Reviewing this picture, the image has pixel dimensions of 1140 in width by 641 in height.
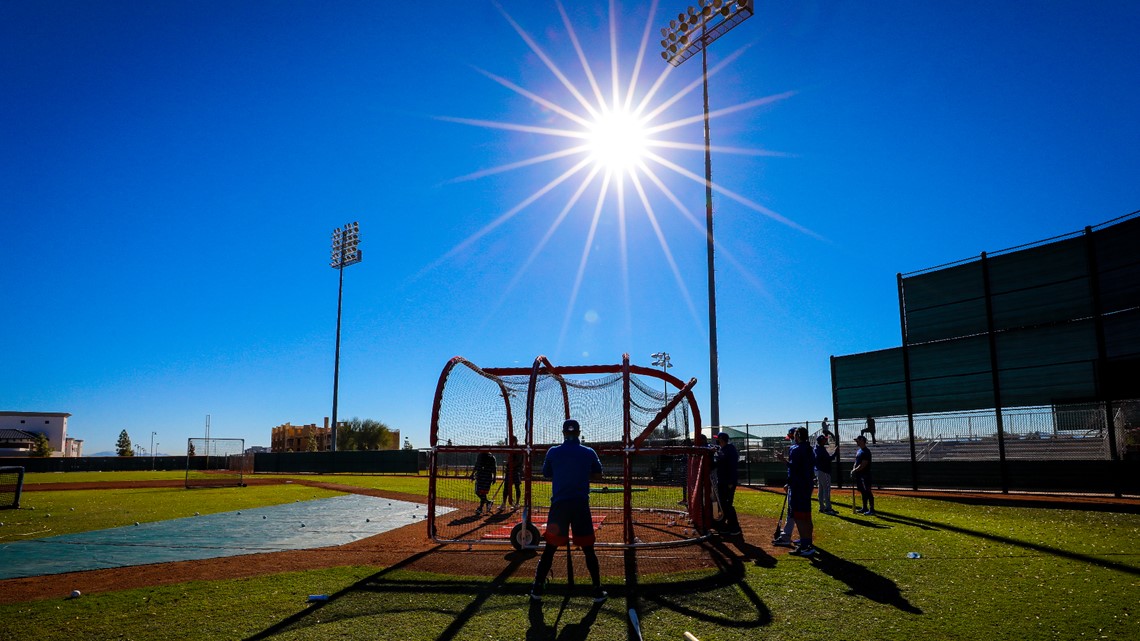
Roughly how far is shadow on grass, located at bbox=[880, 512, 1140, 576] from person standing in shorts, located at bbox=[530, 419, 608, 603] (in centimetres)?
705

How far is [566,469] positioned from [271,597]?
3.88 m

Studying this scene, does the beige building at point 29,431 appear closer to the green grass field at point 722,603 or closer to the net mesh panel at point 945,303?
the green grass field at point 722,603

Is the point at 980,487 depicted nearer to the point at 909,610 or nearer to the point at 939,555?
the point at 939,555

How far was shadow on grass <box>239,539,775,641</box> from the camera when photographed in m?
6.51

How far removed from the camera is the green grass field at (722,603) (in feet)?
20.5

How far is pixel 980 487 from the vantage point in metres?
21.9

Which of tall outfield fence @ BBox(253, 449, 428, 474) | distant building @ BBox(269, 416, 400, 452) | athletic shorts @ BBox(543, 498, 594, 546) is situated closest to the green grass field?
athletic shorts @ BBox(543, 498, 594, 546)

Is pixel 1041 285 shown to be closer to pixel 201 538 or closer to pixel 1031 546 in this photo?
pixel 1031 546

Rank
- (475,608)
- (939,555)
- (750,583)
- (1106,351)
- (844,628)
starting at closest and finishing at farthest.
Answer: (844,628)
(475,608)
(750,583)
(939,555)
(1106,351)

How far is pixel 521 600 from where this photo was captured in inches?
298

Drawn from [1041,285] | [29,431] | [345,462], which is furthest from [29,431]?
[1041,285]

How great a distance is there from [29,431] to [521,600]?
380ft

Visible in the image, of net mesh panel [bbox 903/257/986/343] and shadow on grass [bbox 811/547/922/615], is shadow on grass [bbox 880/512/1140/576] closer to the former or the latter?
shadow on grass [bbox 811/547/922/615]

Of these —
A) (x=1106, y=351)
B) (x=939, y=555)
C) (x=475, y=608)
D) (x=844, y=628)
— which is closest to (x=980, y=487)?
(x=1106, y=351)
